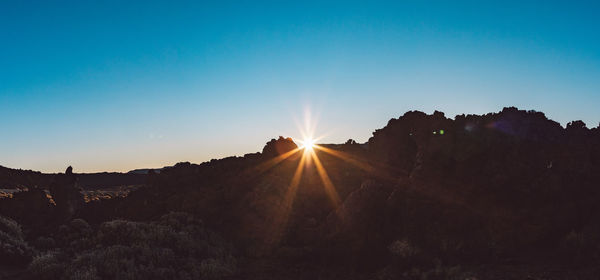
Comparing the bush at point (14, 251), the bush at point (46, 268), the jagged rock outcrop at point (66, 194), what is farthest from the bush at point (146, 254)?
the jagged rock outcrop at point (66, 194)

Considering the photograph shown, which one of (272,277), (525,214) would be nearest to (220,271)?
(272,277)

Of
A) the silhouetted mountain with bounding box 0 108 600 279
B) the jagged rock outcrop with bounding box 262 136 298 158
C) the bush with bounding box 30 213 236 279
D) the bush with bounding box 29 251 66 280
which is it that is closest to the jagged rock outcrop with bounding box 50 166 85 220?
the silhouetted mountain with bounding box 0 108 600 279

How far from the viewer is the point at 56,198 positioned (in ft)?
71.3

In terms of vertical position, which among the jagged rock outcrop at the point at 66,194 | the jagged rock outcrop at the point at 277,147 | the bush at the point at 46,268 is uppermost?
the jagged rock outcrop at the point at 277,147

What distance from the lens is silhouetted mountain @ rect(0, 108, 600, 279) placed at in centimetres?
1095

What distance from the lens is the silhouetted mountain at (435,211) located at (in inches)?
431

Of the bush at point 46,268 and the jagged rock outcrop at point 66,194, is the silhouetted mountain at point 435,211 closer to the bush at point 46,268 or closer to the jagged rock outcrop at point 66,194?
the bush at point 46,268

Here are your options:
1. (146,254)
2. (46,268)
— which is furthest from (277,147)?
(46,268)

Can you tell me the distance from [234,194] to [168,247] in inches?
220

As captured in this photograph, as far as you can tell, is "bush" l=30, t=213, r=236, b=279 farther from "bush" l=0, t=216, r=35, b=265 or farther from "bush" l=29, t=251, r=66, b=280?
"bush" l=0, t=216, r=35, b=265

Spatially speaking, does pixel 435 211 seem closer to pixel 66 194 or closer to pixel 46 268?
pixel 46 268

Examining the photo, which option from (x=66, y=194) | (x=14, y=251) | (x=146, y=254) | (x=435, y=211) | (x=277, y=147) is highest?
(x=277, y=147)

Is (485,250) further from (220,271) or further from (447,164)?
(220,271)

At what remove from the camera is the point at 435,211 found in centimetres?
1289
